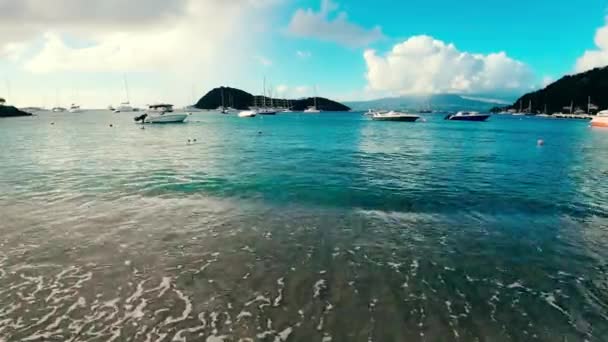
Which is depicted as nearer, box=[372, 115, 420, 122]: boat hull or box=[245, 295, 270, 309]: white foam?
box=[245, 295, 270, 309]: white foam

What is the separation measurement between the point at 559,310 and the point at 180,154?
3812cm

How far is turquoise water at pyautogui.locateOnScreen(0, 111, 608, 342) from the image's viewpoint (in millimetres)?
8328

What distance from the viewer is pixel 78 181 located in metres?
24.7

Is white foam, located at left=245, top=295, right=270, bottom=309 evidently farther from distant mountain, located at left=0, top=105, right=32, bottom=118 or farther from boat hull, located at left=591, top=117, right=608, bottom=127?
distant mountain, located at left=0, top=105, right=32, bottom=118

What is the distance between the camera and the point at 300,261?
38.8ft

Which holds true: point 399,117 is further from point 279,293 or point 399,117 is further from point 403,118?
point 279,293

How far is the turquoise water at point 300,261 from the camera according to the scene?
8328 millimetres

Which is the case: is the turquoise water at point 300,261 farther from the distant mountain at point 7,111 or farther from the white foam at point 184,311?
the distant mountain at point 7,111

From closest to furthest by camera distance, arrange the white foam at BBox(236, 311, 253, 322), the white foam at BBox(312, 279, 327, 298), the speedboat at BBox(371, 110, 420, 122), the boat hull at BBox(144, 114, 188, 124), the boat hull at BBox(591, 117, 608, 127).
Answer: the white foam at BBox(236, 311, 253, 322) → the white foam at BBox(312, 279, 327, 298) → the boat hull at BBox(144, 114, 188, 124) → the boat hull at BBox(591, 117, 608, 127) → the speedboat at BBox(371, 110, 420, 122)

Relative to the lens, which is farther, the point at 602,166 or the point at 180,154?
the point at 180,154

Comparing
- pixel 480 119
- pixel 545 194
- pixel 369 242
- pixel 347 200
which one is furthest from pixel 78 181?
pixel 480 119

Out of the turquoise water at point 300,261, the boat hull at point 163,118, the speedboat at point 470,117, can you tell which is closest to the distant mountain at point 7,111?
the boat hull at point 163,118

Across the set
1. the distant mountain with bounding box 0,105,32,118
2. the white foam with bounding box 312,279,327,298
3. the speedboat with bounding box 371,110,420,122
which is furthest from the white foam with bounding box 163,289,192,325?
the distant mountain with bounding box 0,105,32,118

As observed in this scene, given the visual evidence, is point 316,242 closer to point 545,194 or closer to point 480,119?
point 545,194
